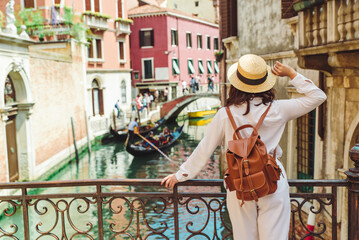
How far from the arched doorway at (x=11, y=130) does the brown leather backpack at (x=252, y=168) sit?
9.95 meters

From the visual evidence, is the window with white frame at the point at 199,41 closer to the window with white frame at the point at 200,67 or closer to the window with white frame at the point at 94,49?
the window with white frame at the point at 200,67

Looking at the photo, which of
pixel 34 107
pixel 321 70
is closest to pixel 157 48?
pixel 34 107

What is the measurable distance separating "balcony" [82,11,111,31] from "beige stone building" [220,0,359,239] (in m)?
14.2

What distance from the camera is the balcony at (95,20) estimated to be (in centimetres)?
2083

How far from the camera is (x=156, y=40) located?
1165 inches

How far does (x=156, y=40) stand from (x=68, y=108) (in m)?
14.7

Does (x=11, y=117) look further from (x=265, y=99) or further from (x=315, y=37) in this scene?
(x=265, y=99)

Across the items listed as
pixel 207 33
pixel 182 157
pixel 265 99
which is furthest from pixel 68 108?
pixel 207 33

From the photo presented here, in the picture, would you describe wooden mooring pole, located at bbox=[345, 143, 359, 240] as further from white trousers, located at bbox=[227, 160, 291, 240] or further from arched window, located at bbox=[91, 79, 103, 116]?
arched window, located at bbox=[91, 79, 103, 116]

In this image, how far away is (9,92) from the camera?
1120 centimetres

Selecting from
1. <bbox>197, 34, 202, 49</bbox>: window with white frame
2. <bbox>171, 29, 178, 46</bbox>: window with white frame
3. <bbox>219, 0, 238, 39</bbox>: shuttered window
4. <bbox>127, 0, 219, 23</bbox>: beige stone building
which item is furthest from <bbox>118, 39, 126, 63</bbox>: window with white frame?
<bbox>219, 0, 238, 39</bbox>: shuttered window

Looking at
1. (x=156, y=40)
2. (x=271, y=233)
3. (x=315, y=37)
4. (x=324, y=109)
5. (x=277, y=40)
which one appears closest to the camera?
(x=271, y=233)

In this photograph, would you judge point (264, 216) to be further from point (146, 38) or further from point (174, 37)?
point (174, 37)

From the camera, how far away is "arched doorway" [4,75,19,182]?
10977mm
